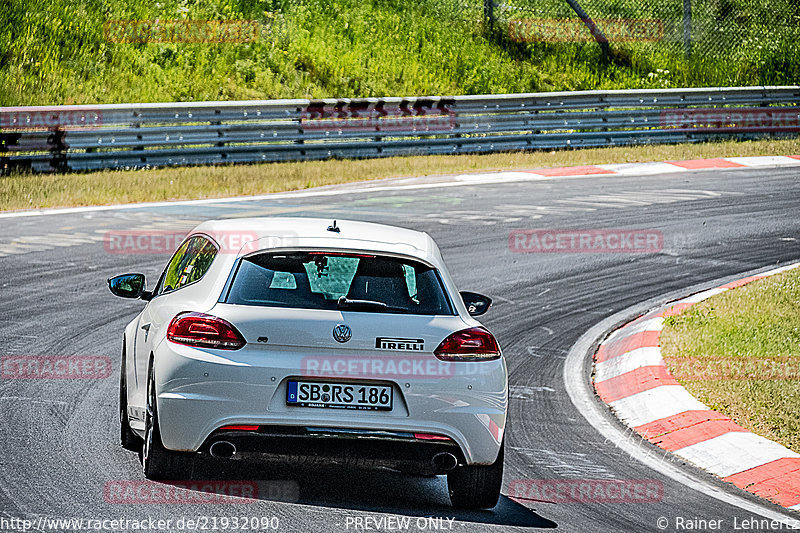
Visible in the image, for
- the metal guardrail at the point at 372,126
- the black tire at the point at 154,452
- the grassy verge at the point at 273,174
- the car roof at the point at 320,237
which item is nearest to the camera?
Result: the black tire at the point at 154,452

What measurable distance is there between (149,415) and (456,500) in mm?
1578

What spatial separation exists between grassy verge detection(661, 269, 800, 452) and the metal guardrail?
1167cm

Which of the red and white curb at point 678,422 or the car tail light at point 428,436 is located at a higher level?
the car tail light at point 428,436

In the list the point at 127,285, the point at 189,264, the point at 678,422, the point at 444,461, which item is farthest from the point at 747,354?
the point at 127,285

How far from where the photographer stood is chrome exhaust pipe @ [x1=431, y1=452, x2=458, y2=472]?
5.60 m

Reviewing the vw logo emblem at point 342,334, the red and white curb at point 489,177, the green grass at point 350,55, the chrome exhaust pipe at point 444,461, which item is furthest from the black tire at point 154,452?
the green grass at point 350,55

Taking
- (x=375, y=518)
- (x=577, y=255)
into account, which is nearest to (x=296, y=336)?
(x=375, y=518)

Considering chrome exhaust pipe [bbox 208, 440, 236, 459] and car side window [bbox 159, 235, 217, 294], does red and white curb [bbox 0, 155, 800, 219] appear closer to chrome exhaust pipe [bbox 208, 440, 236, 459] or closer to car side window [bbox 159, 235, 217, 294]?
car side window [bbox 159, 235, 217, 294]

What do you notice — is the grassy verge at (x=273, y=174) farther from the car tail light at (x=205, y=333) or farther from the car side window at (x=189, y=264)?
the car tail light at (x=205, y=333)

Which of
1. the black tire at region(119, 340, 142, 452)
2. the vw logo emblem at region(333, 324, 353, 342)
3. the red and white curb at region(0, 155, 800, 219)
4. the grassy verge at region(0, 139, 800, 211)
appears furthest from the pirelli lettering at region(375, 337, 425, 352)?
the grassy verge at region(0, 139, 800, 211)

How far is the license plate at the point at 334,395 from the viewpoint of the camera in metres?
5.50

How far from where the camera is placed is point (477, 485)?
5840 mm

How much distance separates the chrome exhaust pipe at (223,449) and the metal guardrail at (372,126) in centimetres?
1531

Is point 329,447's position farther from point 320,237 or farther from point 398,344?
point 320,237
